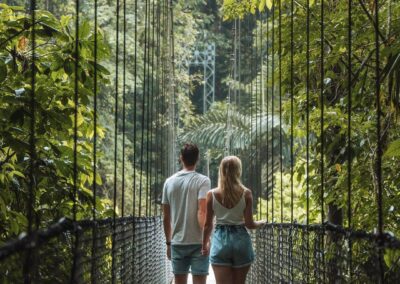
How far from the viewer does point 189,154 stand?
4.08 meters

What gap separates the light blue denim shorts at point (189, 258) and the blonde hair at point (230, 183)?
353 millimetres

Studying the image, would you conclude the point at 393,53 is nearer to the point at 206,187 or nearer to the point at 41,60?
the point at 41,60

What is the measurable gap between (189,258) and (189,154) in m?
0.44

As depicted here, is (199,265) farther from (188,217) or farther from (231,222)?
(231,222)

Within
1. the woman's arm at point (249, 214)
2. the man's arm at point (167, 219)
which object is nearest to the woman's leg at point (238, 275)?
the woman's arm at point (249, 214)

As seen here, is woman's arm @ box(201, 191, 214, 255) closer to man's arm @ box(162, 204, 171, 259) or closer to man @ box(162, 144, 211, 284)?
man @ box(162, 144, 211, 284)

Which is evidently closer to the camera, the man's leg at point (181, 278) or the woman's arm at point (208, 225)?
the woman's arm at point (208, 225)

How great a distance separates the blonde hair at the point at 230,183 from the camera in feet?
12.5

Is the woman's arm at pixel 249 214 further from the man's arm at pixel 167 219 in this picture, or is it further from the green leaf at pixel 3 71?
the green leaf at pixel 3 71

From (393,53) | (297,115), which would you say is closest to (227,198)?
(297,115)

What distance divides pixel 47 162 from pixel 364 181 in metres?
1.45

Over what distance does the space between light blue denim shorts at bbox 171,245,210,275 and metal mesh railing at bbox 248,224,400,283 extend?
342mm

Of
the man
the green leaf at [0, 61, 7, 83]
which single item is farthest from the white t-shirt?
the green leaf at [0, 61, 7, 83]

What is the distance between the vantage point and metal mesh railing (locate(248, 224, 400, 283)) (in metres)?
2.11
